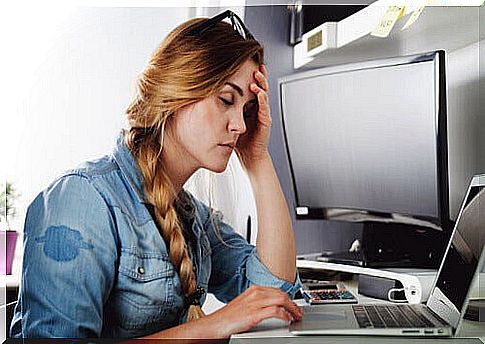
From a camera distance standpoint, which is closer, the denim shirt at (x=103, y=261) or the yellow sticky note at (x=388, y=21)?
the denim shirt at (x=103, y=261)

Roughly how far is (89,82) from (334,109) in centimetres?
59

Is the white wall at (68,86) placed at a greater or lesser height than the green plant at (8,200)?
greater

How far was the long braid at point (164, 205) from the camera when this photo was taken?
1926 mm

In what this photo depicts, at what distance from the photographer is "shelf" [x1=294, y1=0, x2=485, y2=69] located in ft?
6.52

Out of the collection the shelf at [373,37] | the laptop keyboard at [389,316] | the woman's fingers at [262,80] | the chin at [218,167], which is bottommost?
the laptop keyboard at [389,316]

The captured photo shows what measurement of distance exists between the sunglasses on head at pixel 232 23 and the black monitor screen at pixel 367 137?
0.50ft

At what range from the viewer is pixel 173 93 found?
192 cm

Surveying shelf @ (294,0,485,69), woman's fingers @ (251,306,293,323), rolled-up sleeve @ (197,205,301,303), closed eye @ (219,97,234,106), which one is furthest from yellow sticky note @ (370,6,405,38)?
woman's fingers @ (251,306,293,323)

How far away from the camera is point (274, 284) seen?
77.7 inches

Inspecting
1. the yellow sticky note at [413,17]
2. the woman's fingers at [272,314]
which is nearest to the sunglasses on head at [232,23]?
the yellow sticky note at [413,17]

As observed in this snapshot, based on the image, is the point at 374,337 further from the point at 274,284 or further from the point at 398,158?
the point at 398,158

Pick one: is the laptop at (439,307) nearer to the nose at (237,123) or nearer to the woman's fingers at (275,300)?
the woman's fingers at (275,300)

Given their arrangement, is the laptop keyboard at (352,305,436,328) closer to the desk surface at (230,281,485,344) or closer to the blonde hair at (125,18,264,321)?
the desk surface at (230,281,485,344)

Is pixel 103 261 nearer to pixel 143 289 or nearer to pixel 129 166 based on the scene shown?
pixel 143 289
